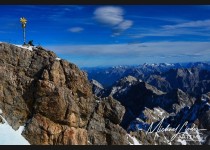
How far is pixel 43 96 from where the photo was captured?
75688 mm

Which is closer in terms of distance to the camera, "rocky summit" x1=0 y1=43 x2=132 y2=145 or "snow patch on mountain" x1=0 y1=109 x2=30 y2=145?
"snow patch on mountain" x1=0 y1=109 x2=30 y2=145

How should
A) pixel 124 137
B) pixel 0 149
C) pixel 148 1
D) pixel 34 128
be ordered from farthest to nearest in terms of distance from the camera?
pixel 124 137 < pixel 34 128 < pixel 148 1 < pixel 0 149

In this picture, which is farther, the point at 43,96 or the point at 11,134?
the point at 43,96

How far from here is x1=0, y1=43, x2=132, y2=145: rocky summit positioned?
7356 cm

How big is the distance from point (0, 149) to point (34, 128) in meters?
42.5

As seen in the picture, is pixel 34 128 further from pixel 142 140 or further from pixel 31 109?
pixel 142 140

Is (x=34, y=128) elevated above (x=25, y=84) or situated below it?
below

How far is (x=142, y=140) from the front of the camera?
127062 millimetres

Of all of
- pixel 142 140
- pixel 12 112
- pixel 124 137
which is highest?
pixel 12 112

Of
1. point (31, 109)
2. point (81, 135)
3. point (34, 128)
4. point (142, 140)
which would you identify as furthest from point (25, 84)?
point (142, 140)

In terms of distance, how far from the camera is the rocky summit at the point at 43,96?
73562mm

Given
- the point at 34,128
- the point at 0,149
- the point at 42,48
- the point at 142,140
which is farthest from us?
the point at 142,140

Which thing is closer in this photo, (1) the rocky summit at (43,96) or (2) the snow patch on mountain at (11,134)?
(2) the snow patch on mountain at (11,134)

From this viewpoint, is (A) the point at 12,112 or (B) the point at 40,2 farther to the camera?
(A) the point at 12,112
